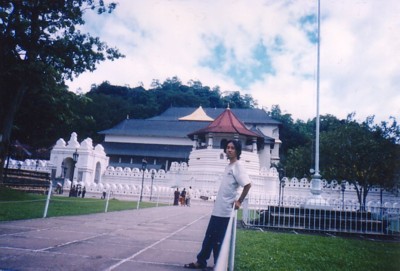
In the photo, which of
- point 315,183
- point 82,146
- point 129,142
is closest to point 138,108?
point 129,142

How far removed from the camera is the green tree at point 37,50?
13.7m

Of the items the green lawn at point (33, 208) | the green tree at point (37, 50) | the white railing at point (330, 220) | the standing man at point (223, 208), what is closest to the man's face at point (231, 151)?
the standing man at point (223, 208)

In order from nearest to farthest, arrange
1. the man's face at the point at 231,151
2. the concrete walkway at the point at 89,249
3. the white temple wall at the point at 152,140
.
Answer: the concrete walkway at the point at 89,249
the man's face at the point at 231,151
the white temple wall at the point at 152,140

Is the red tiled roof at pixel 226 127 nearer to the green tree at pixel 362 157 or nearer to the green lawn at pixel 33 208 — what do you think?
the green tree at pixel 362 157

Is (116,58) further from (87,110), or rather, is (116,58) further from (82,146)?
(87,110)

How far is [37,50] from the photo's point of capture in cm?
1448

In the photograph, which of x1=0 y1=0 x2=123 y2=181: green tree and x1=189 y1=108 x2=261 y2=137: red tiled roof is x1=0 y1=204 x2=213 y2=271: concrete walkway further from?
x1=189 y1=108 x2=261 y2=137: red tiled roof

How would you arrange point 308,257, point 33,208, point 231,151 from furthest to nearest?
point 33,208 < point 308,257 < point 231,151

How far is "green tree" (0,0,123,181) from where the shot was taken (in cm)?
1366

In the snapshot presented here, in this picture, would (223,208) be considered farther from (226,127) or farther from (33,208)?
(226,127)

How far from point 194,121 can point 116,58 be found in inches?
1514

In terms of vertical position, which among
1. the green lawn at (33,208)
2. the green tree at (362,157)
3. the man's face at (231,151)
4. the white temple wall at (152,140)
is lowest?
the green lawn at (33,208)

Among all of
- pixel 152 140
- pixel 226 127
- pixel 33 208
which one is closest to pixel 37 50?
pixel 33 208

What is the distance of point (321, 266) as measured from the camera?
16.6 ft
